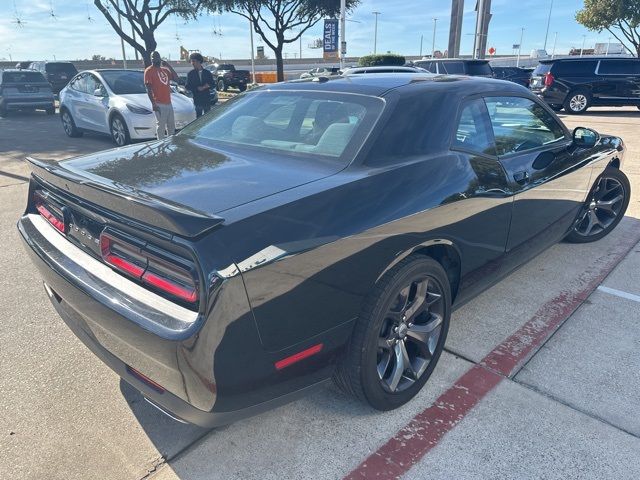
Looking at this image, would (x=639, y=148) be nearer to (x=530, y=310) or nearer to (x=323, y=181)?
(x=530, y=310)

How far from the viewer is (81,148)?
9.43 m

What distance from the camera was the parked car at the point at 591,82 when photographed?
46.9ft

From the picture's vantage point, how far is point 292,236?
1.72 metres

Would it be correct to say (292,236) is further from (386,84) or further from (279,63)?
(279,63)

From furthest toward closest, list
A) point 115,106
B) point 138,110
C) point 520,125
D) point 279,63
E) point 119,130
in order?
point 279,63 < point 119,130 < point 115,106 < point 138,110 < point 520,125

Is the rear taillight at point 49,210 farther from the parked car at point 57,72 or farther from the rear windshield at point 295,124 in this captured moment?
the parked car at point 57,72

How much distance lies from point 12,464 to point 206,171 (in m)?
1.52

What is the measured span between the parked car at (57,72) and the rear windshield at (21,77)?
733 centimetres

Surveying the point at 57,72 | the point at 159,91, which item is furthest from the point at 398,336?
the point at 57,72

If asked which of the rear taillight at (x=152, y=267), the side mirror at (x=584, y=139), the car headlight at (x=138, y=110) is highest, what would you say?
the side mirror at (x=584, y=139)

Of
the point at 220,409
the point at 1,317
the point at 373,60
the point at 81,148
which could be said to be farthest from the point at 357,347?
the point at 373,60

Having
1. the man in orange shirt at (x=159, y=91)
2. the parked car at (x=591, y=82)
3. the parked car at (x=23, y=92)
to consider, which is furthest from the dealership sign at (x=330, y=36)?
the man in orange shirt at (x=159, y=91)

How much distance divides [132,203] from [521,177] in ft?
7.59

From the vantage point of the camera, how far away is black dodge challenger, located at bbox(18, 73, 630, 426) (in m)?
1.63
